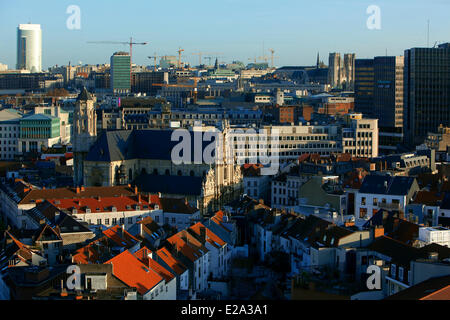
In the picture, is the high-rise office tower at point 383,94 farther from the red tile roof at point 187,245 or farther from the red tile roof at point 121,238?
the red tile roof at point 121,238

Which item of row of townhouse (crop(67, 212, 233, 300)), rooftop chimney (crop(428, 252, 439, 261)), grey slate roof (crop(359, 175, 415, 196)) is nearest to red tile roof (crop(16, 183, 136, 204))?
row of townhouse (crop(67, 212, 233, 300))

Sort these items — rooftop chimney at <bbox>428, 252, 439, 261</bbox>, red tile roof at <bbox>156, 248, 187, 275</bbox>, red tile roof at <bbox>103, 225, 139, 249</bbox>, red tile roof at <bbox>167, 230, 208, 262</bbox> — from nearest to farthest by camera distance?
rooftop chimney at <bbox>428, 252, 439, 261</bbox>
red tile roof at <bbox>156, 248, 187, 275</bbox>
red tile roof at <bbox>167, 230, 208, 262</bbox>
red tile roof at <bbox>103, 225, 139, 249</bbox>

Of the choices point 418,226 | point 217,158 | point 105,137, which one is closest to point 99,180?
point 105,137

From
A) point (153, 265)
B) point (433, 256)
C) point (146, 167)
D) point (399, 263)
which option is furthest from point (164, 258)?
point (146, 167)

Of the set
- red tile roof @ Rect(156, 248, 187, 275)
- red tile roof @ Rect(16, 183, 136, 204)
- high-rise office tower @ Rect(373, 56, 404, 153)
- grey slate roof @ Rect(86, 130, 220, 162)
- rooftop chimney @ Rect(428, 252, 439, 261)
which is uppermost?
high-rise office tower @ Rect(373, 56, 404, 153)

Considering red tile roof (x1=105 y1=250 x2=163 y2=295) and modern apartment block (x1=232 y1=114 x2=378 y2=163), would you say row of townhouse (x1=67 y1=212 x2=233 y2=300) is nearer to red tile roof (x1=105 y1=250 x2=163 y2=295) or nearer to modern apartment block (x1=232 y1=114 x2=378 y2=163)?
red tile roof (x1=105 y1=250 x2=163 y2=295)

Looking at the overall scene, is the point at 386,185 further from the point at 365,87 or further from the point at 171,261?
the point at 365,87
